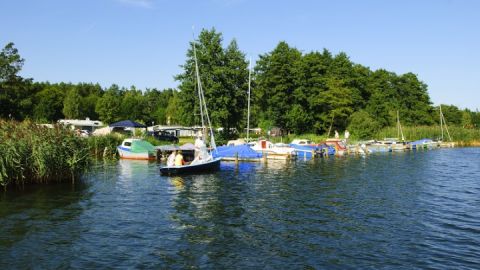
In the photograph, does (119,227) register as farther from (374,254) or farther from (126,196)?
(374,254)

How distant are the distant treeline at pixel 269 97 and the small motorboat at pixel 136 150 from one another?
40.4 ft

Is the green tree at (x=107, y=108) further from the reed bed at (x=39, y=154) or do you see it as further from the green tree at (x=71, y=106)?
the reed bed at (x=39, y=154)

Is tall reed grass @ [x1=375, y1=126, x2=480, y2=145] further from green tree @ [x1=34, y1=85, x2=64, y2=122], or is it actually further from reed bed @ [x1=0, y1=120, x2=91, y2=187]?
green tree @ [x1=34, y1=85, x2=64, y2=122]

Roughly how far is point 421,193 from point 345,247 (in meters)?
16.4

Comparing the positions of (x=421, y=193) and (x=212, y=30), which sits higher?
(x=212, y=30)

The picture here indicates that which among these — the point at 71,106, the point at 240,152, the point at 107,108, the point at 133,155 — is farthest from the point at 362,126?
the point at 71,106

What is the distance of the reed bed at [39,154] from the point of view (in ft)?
88.4

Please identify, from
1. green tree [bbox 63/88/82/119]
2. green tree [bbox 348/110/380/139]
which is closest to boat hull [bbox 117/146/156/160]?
green tree [bbox 348/110/380/139]

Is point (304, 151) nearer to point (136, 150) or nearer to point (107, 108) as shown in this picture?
point (136, 150)

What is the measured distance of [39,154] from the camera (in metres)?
28.1

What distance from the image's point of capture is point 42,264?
14.8m

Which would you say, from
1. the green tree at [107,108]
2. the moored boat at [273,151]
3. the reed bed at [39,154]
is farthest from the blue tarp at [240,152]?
the green tree at [107,108]

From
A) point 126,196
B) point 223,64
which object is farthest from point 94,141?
point 126,196

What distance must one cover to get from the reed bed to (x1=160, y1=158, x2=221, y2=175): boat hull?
26.1 ft
